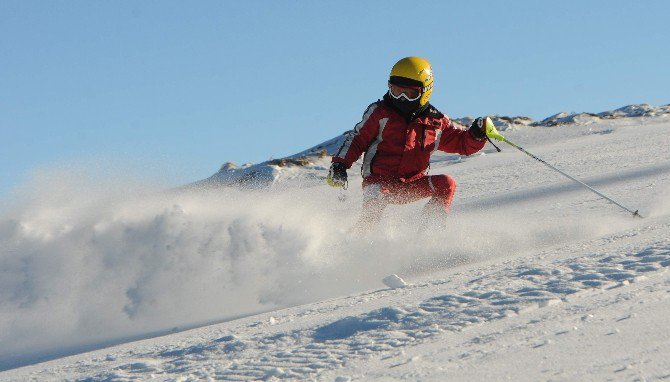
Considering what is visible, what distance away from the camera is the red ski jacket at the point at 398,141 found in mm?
7191

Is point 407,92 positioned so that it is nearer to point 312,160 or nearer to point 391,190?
point 391,190

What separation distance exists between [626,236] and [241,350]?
9.99 ft

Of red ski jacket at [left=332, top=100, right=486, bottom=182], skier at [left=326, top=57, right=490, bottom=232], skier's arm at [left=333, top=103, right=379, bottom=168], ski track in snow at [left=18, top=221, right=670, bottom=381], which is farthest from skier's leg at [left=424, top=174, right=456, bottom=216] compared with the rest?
ski track in snow at [left=18, top=221, right=670, bottom=381]

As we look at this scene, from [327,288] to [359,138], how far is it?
1.81m

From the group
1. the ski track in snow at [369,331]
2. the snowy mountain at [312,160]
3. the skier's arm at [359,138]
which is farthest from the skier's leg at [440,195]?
the snowy mountain at [312,160]

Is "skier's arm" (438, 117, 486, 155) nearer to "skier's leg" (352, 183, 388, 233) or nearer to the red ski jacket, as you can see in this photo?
the red ski jacket

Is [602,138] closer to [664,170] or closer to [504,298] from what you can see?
[664,170]

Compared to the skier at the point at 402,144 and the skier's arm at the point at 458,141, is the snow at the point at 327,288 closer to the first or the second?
the skier at the point at 402,144

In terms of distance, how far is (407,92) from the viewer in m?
7.09

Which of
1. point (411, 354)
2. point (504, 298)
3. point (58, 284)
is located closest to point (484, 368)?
point (411, 354)

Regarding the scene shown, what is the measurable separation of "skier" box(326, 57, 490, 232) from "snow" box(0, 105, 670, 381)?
11.5 inches

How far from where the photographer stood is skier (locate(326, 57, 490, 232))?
7.12 metres

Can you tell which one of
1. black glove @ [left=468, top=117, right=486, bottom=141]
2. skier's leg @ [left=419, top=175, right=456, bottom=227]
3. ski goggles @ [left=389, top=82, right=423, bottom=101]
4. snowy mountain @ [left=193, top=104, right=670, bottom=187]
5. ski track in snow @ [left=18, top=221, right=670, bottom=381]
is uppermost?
snowy mountain @ [left=193, top=104, right=670, bottom=187]

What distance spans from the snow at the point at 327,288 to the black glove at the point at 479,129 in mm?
800
